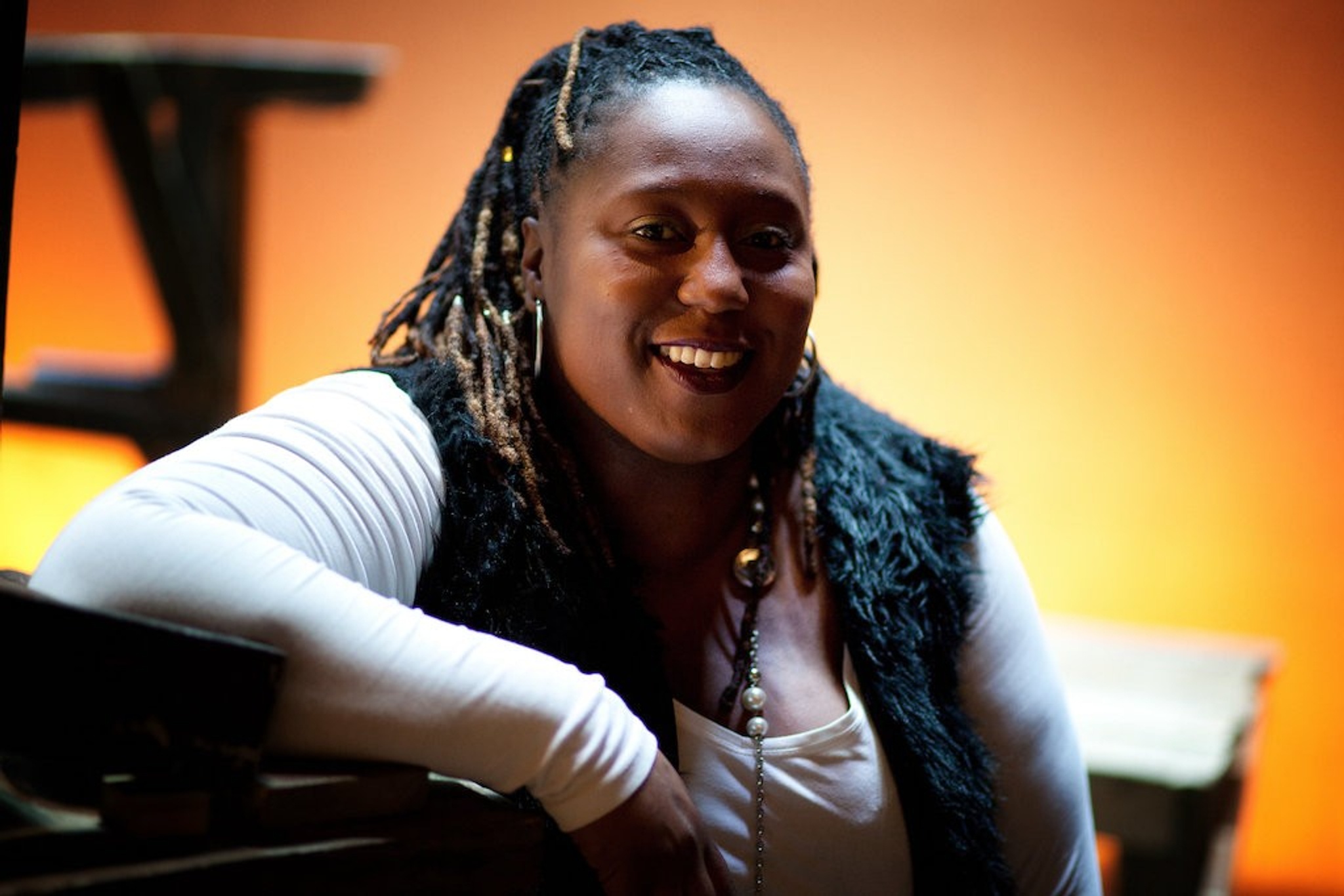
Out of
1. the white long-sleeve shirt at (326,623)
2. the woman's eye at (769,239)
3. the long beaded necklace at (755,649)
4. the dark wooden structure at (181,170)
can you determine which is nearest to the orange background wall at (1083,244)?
the dark wooden structure at (181,170)

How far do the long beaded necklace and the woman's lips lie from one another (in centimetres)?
20

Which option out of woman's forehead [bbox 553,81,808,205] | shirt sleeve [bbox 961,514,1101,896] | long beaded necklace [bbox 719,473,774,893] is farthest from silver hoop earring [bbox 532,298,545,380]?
shirt sleeve [bbox 961,514,1101,896]

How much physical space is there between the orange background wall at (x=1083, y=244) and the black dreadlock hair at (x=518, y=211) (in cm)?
197

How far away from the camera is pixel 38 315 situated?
361 cm

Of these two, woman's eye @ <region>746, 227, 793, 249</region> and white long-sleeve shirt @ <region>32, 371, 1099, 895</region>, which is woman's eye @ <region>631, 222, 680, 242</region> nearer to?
woman's eye @ <region>746, 227, 793, 249</region>

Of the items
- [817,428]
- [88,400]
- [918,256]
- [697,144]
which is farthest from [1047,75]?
[88,400]

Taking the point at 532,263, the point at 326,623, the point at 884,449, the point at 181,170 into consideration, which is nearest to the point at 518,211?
the point at 532,263

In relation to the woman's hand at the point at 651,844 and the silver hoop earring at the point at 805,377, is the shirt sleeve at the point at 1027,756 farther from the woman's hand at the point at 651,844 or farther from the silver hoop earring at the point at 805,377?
the woman's hand at the point at 651,844

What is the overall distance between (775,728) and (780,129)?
1.69ft

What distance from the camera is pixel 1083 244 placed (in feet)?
10.2

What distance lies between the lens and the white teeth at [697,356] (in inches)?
42.9

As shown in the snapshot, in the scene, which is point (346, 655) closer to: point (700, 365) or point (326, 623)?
point (326, 623)

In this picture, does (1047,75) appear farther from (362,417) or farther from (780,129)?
(362,417)

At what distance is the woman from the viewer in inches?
32.7
